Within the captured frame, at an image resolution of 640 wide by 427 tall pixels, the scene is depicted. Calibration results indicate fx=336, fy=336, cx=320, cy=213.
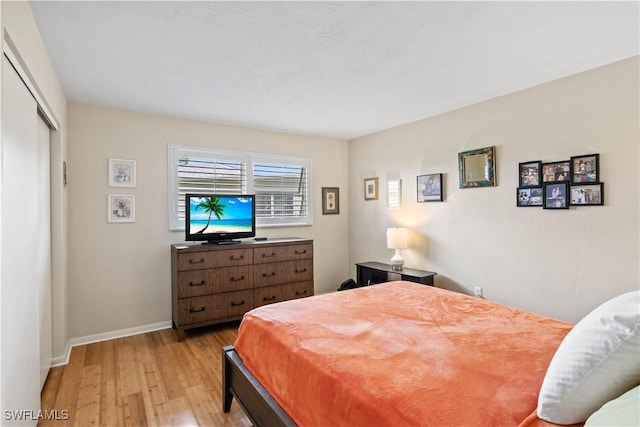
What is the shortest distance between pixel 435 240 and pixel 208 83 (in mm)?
3010

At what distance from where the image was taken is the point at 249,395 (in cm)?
189

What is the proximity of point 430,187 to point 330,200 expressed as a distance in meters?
1.66

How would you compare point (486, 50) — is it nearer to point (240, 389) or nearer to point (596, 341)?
point (596, 341)

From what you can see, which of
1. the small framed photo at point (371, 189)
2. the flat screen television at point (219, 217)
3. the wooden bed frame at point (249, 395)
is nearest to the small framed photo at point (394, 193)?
the small framed photo at point (371, 189)

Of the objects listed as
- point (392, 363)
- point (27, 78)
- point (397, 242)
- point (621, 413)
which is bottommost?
point (392, 363)

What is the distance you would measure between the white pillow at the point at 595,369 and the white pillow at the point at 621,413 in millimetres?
53

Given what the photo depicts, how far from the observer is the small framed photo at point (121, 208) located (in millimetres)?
3596

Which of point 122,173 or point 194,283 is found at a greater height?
point 122,173

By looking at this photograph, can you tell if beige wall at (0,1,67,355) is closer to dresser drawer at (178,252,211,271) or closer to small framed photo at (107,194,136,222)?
small framed photo at (107,194,136,222)

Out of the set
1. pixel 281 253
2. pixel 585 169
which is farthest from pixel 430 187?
pixel 281 253

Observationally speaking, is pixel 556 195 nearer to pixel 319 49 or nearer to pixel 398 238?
pixel 398 238

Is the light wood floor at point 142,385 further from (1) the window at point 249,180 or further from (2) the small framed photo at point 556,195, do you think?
(2) the small framed photo at point 556,195

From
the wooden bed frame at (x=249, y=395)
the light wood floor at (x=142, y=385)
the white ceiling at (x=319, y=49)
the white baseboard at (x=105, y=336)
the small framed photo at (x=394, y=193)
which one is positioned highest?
the white ceiling at (x=319, y=49)

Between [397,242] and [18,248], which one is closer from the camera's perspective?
[18,248]
